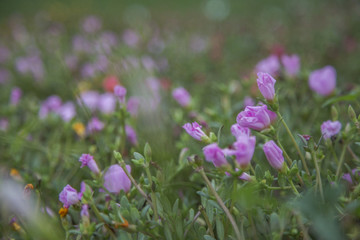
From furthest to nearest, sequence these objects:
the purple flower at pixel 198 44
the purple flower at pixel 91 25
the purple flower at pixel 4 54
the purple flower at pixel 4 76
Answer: the purple flower at pixel 91 25 < the purple flower at pixel 4 54 < the purple flower at pixel 198 44 < the purple flower at pixel 4 76

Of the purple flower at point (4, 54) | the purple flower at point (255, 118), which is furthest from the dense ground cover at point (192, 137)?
the purple flower at point (4, 54)

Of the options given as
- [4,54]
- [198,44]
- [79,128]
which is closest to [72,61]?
[4,54]

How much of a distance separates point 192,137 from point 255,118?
376 mm

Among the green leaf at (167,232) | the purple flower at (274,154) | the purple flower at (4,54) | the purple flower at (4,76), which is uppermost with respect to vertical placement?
the purple flower at (274,154)

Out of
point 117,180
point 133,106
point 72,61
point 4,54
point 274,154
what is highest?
point 274,154

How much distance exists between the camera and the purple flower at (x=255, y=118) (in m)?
0.63

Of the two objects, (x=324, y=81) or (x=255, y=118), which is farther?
(x=324, y=81)

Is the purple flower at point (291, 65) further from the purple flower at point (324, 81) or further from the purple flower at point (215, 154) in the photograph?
the purple flower at point (215, 154)

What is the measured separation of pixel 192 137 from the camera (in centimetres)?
99

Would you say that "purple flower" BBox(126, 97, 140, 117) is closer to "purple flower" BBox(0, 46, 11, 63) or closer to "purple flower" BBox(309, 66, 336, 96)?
"purple flower" BBox(309, 66, 336, 96)

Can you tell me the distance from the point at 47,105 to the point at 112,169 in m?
0.94

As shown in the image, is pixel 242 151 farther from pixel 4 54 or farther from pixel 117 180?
pixel 4 54

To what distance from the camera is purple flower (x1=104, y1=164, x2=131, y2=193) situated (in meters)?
0.76

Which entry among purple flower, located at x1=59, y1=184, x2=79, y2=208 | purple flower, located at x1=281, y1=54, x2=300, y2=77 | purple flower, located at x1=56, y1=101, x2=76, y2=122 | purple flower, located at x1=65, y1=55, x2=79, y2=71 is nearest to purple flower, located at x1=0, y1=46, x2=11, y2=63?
purple flower, located at x1=65, y1=55, x2=79, y2=71
